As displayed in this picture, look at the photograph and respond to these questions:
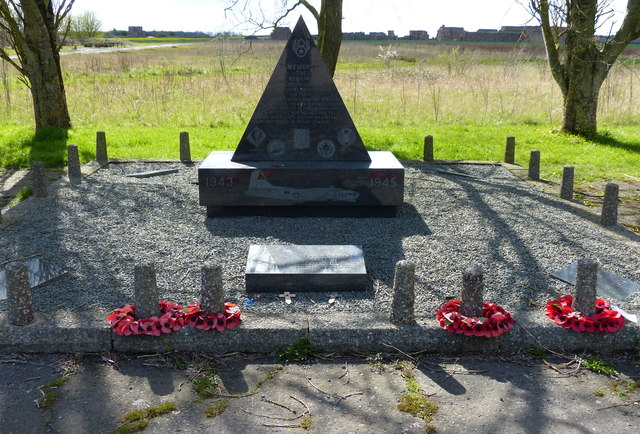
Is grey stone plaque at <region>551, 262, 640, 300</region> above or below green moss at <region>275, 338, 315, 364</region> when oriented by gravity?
above

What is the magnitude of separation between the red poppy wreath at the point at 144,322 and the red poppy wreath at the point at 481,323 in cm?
200

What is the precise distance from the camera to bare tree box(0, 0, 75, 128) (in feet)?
42.0

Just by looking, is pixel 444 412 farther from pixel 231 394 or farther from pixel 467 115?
pixel 467 115

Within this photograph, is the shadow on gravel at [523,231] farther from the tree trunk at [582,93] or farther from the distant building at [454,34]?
the distant building at [454,34]

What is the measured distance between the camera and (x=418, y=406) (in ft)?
13.4

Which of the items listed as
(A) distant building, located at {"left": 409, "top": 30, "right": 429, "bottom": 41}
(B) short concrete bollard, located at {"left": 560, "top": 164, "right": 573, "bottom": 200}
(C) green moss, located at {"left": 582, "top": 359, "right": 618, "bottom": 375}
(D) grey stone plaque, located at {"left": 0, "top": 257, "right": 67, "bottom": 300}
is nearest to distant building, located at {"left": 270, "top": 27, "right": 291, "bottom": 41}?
(B) short concrete bollard, located at {"left": 560, "top": 164, "right": 573, "bottom": 200}

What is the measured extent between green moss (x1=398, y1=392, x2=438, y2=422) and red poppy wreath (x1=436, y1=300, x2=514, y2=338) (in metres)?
0.72

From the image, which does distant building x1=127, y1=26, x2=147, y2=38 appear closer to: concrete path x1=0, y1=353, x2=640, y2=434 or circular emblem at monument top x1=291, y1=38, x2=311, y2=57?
circular emblem at monument top x1=291, y1=38, x2=311, y2=57

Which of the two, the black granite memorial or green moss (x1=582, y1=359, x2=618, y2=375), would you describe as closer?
green moss (x1=582, y1=359, x2=618, y2=375)

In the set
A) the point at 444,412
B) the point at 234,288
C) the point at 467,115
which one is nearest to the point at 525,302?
the point at 444,412

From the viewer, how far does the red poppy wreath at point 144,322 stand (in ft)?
15.3

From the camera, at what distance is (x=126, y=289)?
5.66m

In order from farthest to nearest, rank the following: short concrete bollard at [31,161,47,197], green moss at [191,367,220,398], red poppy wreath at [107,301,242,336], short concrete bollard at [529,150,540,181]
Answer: short concrete bollard at [529,150,540,181] < short concrete bollard at [31,161,47,197] < red poppy wreath at [107,301,242,336] < green moss at [191,367,220,398]

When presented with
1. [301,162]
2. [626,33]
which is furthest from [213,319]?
[626,33]
